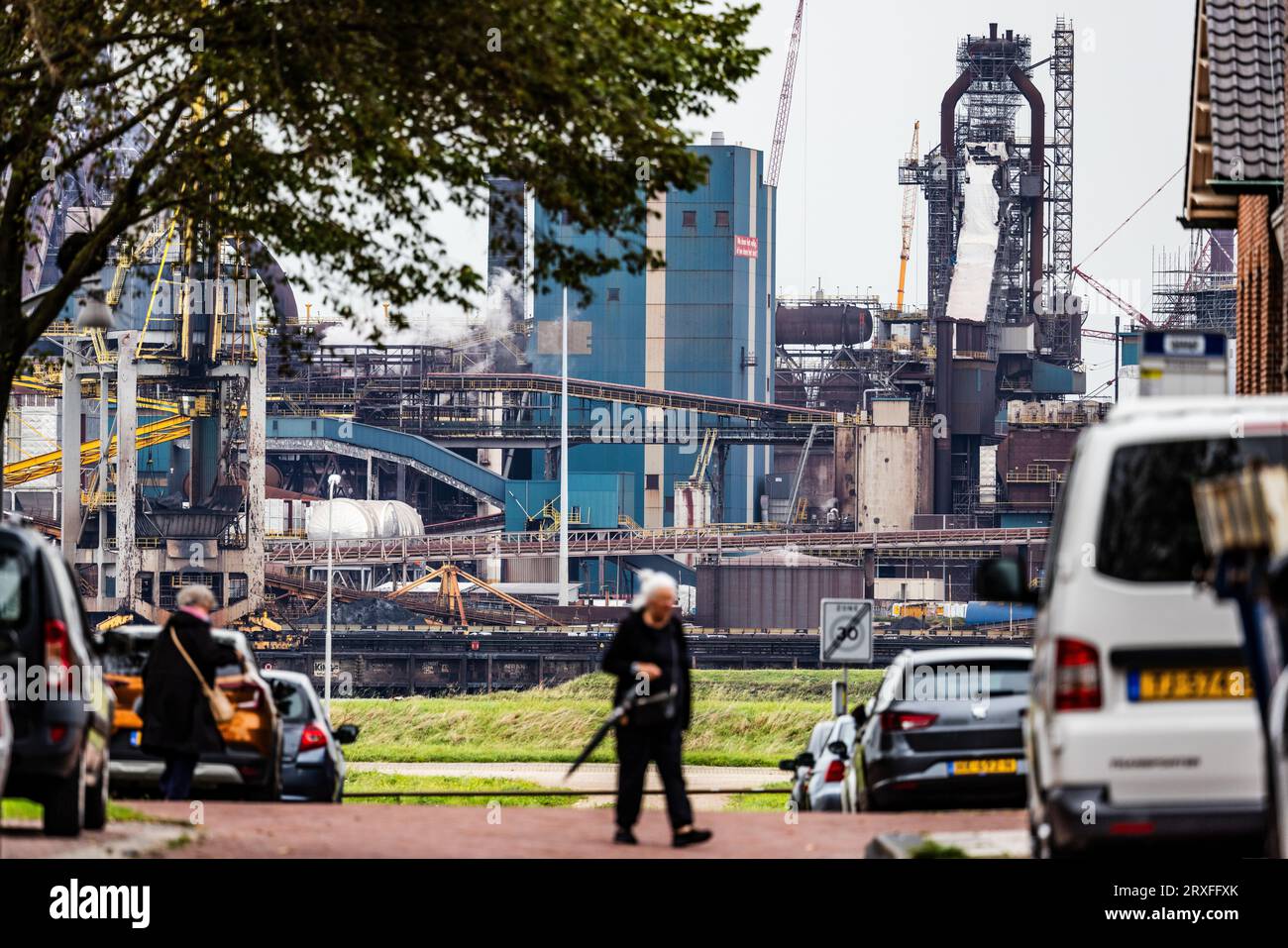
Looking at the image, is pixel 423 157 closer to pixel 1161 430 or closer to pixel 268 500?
pixel 1161 430

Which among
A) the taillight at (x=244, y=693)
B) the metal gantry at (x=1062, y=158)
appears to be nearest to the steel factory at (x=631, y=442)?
the metal gantry at (x=1062, y=158)

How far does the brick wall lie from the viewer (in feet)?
80.0

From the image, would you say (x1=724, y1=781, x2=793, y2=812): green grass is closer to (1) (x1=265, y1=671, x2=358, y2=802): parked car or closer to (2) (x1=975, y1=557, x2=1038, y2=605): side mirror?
(1) (x1=265, y1=671, x2=358, y2=802): parked car

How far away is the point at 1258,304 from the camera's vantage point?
26094 millimetres

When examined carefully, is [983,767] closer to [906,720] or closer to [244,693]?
[906,720]

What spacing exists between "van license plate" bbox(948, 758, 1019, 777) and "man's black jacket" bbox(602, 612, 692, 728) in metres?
4.14

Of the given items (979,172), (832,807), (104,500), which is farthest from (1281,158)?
(979,172)

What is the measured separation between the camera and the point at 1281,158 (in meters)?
23.6

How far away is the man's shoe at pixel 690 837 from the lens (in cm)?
1159

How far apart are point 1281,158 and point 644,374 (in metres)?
92.0

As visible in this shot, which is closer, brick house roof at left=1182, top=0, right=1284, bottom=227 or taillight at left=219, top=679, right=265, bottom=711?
taillight at left=219, top=679, right=265, bottom=711

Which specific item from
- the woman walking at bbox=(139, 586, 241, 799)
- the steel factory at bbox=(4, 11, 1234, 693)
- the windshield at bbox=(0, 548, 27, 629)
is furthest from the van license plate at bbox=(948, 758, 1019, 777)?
the steel factory at bbox=(4, 11, 1234, 693)

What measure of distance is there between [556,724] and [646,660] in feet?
153

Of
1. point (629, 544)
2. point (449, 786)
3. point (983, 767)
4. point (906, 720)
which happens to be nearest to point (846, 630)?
point (906, 720)
